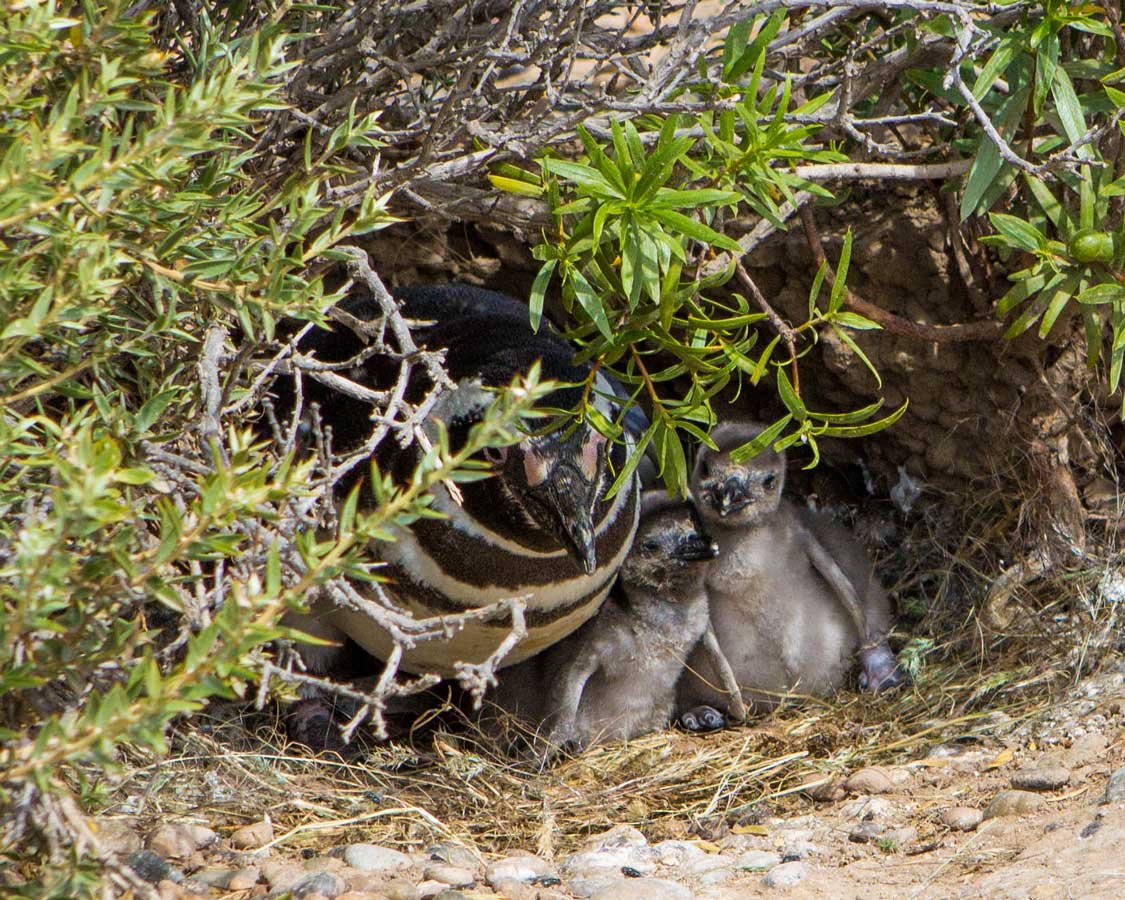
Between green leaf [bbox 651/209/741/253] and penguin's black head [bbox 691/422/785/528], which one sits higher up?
green leaf [bbox 651/209/741/253]

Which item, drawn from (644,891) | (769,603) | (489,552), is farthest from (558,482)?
(769,603)

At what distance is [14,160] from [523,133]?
4.35 ft

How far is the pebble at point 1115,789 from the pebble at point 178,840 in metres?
1.77

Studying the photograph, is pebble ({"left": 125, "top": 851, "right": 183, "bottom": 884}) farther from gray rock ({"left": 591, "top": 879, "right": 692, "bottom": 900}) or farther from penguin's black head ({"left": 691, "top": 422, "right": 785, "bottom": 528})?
penguin's black head ({"left": 691, "top": 422, "right": 785, "bottom": 528})

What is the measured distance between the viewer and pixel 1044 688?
328cm

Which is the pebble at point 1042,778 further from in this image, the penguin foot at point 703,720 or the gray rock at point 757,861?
the penguin foot at point 703,720

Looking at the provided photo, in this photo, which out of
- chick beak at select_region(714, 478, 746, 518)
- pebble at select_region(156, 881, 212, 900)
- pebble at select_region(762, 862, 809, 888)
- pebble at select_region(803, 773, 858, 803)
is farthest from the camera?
chick beak at select_region(714, 478, 746, 518)

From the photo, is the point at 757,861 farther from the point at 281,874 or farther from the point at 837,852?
the point at 281,874

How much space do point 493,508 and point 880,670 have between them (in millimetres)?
1425

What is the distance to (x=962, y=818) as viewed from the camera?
263 cm

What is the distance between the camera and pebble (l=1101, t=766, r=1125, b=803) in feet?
8.14

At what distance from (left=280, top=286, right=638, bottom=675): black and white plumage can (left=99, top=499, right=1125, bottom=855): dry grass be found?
1.09 feet

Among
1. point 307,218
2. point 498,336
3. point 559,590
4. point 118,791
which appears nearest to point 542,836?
point 559,590

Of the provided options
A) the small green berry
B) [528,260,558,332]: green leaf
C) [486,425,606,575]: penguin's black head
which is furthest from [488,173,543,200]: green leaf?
the small green berry
